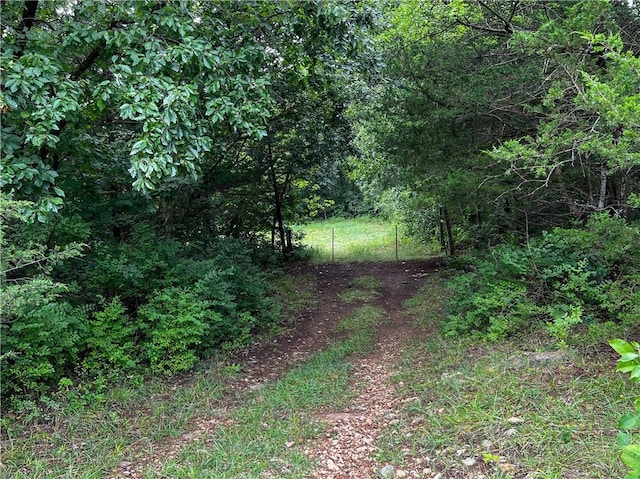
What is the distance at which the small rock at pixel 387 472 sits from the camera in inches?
105

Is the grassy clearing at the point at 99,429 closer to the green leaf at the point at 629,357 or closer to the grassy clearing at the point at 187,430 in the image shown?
the grassy clearing at the point at 187,430

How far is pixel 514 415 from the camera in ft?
9.64

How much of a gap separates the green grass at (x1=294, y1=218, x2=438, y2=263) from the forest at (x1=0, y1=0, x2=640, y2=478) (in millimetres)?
4557

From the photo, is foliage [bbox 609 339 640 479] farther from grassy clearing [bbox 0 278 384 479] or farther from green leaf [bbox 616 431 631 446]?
grassy clearing [bbox 0 278 384 479]

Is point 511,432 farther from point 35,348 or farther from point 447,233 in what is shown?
point 447,233

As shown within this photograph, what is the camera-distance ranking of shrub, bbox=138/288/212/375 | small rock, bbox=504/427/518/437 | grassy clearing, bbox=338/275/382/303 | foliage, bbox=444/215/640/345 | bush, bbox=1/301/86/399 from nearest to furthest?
small rock, bbox=504/427/518/437 → bush, bbox=1/301/86/399 → foliage, bbox=444/215/640/345 → shrub, bbox=138/288/212/375 → grassy clearing, bbox=338/275/382/303

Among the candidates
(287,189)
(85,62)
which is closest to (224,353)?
(85,62)

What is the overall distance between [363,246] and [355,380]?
984cm

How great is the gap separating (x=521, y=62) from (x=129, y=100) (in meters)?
4.63

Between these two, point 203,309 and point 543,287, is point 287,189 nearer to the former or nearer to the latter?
point 203,309

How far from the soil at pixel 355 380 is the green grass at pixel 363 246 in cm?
307

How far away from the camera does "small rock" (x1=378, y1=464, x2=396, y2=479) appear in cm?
267

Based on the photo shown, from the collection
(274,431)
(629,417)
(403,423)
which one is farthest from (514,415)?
(629,417)

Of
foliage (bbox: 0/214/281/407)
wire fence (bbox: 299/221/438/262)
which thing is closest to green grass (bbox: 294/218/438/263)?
wire fence (bbox: 299/221/438/262)
